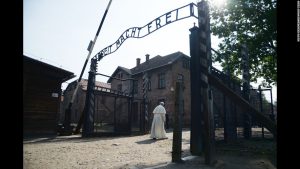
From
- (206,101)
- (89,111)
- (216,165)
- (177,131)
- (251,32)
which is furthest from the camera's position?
(251,32)

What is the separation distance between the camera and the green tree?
53.4ft

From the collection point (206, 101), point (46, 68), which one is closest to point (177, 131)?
point (206, 101)

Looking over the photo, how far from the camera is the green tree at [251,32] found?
16.3 metres

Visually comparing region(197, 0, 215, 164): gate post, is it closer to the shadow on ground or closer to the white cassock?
the shadow on ground

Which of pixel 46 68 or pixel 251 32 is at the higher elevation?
pixel 251 32

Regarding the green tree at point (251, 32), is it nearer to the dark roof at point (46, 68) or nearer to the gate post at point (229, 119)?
the gate post at point (229, 119)

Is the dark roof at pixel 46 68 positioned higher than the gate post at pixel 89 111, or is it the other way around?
the dark roof at pixel 46 68

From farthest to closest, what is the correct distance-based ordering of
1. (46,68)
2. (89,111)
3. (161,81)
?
(161,81) < (46,68) < (89,111)

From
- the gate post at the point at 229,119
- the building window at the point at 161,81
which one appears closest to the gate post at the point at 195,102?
the gate post at the point at 229,119

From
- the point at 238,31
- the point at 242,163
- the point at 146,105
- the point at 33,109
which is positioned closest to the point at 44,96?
the point at 33,109

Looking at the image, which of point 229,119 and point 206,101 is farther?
point 229,119

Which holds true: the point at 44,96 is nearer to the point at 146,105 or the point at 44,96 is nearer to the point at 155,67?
the point at 146,105

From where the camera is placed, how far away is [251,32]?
60.1ft

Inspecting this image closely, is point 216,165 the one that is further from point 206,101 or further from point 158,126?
point 158,126
